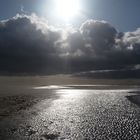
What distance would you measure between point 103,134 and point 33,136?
725 centimetres

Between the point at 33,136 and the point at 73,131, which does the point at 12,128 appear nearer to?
the point at 33,136

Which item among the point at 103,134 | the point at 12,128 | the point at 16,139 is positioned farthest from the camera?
the point at 12,128

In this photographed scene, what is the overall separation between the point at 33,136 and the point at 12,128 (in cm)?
483

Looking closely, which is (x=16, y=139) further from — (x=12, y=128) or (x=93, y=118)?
(x=93, y=118)

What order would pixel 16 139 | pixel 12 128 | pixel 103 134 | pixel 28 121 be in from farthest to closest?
pixel 28 121 < pixel 12 128 < pixel 103 134 < pixel 16 139

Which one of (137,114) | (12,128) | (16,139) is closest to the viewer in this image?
(16,139)

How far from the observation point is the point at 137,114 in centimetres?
4369

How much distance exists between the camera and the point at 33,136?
100ft

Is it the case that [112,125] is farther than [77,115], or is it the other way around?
[77,115]

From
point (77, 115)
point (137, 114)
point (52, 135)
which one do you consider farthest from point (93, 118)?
point (52, 135)

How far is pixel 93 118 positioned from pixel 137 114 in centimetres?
701

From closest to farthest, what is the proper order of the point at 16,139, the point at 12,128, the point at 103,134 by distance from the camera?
the point at 16,139
the point at 103,134
the point at 12,128

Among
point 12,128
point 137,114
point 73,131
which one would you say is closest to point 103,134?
point 73,131

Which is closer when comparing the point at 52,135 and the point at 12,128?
the point at 52,135
